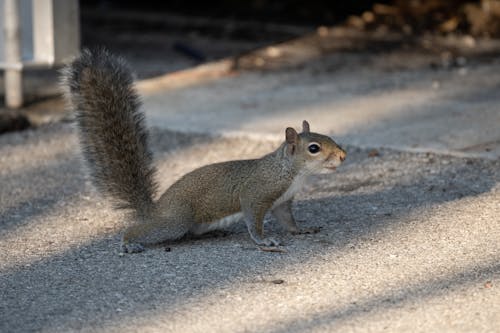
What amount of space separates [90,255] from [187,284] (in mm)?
655

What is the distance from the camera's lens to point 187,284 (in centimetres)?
368

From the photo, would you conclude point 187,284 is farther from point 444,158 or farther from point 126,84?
point 444,158

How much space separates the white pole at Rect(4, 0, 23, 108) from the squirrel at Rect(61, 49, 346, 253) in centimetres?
294

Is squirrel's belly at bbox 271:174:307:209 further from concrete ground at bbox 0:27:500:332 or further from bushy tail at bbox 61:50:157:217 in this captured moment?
bushy tail at bbox 61:50:157:217

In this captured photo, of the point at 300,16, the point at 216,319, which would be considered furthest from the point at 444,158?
the point at 300,16

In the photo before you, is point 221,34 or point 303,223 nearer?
point 303,223

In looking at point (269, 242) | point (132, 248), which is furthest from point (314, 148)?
point (132, 248)

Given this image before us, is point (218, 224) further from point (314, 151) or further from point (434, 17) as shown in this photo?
point (434, 17)

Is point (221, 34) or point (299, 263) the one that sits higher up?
point (221, 34)

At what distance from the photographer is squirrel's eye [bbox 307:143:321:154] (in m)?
4.07

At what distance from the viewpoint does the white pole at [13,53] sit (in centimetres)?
707

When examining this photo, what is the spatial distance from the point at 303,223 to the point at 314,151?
576mm

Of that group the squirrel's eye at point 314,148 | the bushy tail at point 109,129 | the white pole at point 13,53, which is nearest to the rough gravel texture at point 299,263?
the bushy tail at point 109,129

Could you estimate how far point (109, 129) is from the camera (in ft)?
14.1
